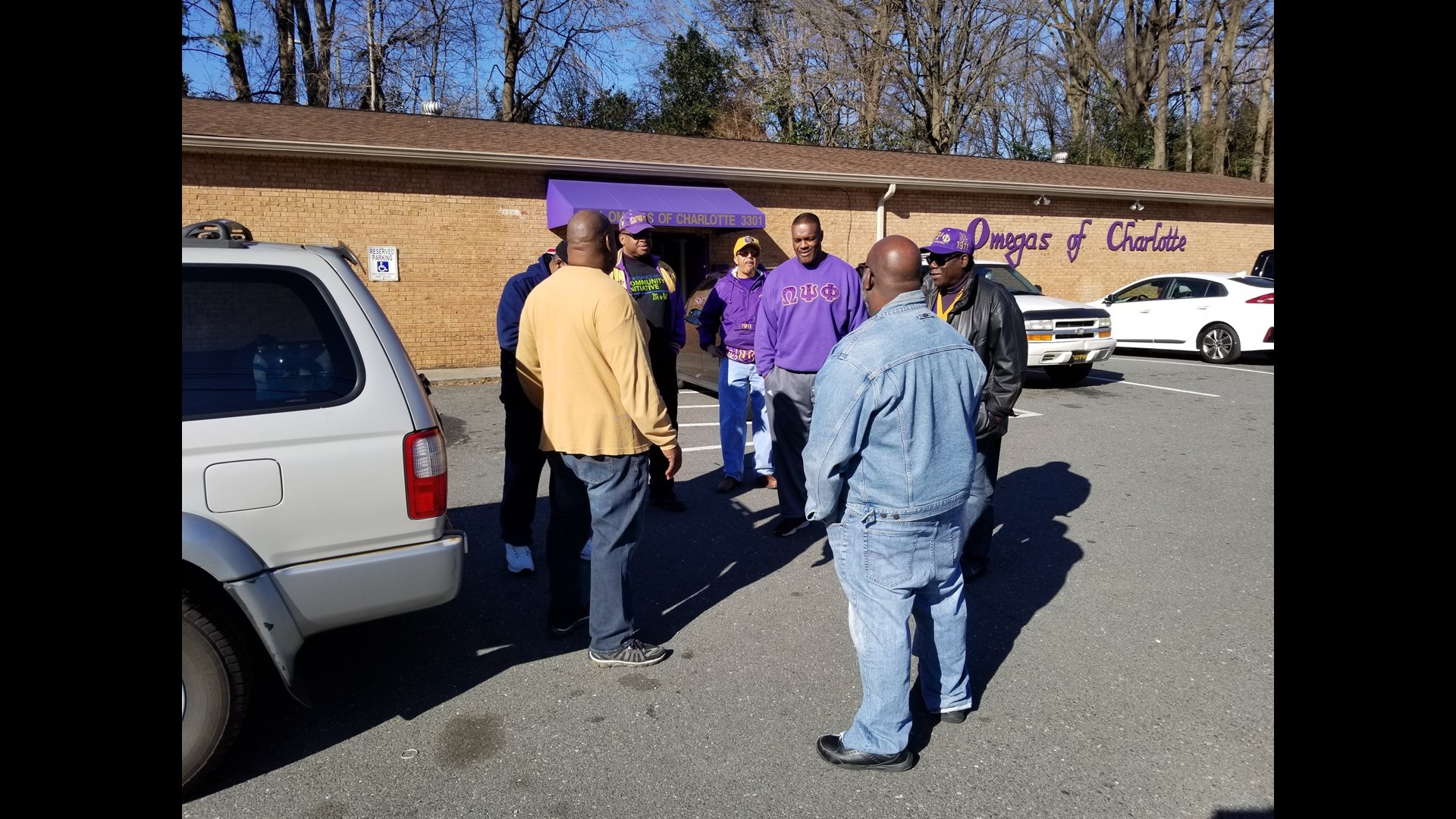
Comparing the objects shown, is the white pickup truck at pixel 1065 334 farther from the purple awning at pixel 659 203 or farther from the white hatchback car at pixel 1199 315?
the purple awning at pixel 659 203

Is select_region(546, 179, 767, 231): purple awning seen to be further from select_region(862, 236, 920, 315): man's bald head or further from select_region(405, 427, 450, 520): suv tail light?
select_region(862, 236, 920, 315): man's bald head

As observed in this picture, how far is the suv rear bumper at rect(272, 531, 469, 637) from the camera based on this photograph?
2.79 m

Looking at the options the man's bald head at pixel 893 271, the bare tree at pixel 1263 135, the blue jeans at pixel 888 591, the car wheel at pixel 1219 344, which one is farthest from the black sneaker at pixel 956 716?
the bare tree at pixel 1263 135

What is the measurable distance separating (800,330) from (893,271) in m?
2.40

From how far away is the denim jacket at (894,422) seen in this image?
2.65 m

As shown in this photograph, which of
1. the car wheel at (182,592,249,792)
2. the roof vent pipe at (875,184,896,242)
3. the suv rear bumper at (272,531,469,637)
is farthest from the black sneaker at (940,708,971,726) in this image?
the roof vent pipe at (875,184,896,242)

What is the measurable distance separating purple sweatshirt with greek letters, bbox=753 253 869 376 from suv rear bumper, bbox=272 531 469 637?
2661 mm

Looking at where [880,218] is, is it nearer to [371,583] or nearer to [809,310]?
[809,310]

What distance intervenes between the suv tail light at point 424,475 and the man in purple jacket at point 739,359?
339 centimetres

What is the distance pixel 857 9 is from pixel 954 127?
225 inches

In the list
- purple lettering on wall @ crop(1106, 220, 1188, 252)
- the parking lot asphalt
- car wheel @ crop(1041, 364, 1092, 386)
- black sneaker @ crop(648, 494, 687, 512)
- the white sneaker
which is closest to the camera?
the parking lot asphalt

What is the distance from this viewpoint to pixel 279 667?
8.93 feet

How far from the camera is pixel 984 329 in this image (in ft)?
13.7
